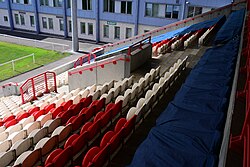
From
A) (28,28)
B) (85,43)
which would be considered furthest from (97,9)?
(28,28)

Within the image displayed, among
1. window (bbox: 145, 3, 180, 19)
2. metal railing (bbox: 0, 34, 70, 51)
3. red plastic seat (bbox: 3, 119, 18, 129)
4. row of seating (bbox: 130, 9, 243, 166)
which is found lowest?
metal railing (bbox: 0, 34, 70, 51)

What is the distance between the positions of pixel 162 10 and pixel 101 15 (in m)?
7.00

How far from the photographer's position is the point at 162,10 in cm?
2781

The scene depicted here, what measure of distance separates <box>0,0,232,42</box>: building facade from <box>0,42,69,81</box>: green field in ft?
20.4

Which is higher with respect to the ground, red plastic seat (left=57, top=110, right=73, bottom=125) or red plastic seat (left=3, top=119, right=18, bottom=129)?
red plastic seat (left=57, top=110, right=73, bottom=125)

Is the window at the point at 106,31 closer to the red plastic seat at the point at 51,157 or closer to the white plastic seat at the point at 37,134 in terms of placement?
the white plastic seat at the point at 37,134

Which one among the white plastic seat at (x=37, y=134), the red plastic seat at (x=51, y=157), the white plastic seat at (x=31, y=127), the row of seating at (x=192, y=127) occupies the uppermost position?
the row of seating at (x=192, y=127)

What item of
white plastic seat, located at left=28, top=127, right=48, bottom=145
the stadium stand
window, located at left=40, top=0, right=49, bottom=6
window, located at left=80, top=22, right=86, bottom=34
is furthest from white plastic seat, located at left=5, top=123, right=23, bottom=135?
window, located at left=40, top=0, right=49, bottom=6

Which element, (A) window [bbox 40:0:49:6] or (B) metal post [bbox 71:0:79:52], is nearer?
(B) metal post [bbox 71:0:79:52]

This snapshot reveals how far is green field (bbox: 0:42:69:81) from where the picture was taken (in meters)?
21.4

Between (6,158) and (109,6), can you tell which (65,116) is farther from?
(109,6)

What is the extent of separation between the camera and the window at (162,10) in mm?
27359

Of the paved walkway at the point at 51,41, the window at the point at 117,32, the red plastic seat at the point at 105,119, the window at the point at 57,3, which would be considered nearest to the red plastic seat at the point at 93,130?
the red plastic seat at the point at 105,119

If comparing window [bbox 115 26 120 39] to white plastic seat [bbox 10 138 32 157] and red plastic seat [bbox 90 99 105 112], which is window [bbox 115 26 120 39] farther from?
white plastic seat [bbox 10 138 32 157]
